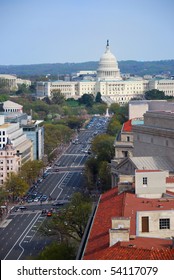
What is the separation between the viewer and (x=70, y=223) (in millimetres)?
40281

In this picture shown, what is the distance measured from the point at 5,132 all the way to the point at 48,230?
36.8 metres

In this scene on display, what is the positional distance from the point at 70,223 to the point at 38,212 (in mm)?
17294

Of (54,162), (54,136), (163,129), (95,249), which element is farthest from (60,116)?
(95,249)

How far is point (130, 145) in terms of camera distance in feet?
198

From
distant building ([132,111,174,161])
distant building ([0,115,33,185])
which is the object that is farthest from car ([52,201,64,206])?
distant building ([0,115,33,185])

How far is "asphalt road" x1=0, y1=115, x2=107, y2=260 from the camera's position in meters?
44.4

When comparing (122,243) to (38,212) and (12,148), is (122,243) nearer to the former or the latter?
(38,212)

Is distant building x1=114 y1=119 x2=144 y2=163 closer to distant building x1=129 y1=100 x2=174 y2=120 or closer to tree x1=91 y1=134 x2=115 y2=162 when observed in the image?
distant building x1=129 y1=100 x2=174 y2=120

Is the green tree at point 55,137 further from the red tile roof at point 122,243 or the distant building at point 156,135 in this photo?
the red tile roof at point 122,243

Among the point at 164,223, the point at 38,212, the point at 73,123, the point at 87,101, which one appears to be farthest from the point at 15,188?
the point at 87,101
